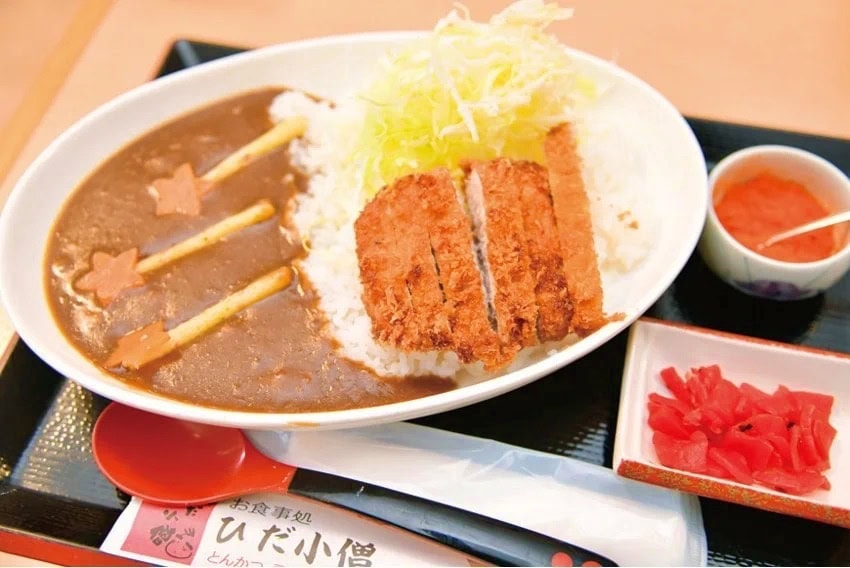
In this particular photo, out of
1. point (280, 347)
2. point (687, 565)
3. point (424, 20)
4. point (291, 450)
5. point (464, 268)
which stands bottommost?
point (687, 565)

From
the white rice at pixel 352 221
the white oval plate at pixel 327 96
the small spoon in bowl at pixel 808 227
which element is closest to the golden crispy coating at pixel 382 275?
the white rice at pixel 352 221

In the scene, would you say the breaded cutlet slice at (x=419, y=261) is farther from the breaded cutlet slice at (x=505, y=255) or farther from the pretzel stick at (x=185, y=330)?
the pretzel stick at (x=185, y=330)

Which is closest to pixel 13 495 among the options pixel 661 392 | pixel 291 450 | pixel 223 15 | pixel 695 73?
pixel 291 450

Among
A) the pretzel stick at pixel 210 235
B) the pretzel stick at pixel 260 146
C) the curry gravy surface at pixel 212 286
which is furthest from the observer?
the pretzel stick at pixel 260 146

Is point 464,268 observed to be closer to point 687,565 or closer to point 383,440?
point 383,440

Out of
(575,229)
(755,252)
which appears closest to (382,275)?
(575,229)

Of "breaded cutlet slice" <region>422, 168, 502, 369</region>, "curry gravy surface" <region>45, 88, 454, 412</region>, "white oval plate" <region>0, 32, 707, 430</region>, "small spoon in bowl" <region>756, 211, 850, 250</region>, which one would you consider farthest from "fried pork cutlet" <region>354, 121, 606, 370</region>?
"small spoon in bowl" <region>756, 211, 850, 250</region>

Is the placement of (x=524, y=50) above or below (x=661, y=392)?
above

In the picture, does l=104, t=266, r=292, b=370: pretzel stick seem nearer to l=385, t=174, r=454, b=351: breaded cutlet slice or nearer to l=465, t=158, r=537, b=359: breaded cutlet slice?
l=385, t=174, r=454, b=351: breaded cutlet slice
